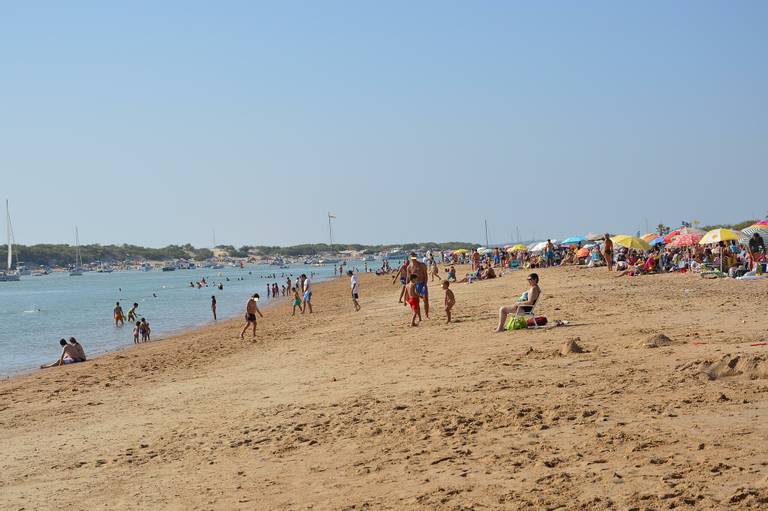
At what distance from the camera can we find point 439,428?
6828mm

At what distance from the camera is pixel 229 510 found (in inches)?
220

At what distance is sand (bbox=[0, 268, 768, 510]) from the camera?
5.20 meters

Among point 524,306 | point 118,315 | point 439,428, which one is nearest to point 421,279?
point 524,306

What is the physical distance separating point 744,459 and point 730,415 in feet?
3.65

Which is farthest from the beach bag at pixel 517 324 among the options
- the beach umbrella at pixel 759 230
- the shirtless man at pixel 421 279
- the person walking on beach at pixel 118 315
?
the person walking on beach at pixel 118 315

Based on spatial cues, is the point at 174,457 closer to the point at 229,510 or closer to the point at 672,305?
the point at 229,510

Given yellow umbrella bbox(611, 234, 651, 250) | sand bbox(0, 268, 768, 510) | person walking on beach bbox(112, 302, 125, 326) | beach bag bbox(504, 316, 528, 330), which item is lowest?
person walking on beach bbox(112, 302, 125, 326)

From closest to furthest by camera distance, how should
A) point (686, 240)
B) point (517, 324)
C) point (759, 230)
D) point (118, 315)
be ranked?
point (517, 324) → point (686, 240) → point (759, 230) → point (118, 315)

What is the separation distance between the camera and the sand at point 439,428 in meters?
5.20

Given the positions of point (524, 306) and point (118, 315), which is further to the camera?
point (118, 315)

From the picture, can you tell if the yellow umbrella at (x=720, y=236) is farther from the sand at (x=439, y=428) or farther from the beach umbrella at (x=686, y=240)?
the sand at (x=439, y=428)

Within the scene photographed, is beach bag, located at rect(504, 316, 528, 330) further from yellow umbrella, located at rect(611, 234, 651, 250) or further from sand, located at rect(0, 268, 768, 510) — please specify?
yellow umbrella, located at rect(611, 234, 651, 250)

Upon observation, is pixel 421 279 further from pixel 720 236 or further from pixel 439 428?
pixel 720 236

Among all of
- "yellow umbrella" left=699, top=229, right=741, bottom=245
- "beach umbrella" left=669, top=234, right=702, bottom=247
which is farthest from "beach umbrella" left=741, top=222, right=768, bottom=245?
"yellow umbrella" left=699, top=229, right=741, bottom=245
